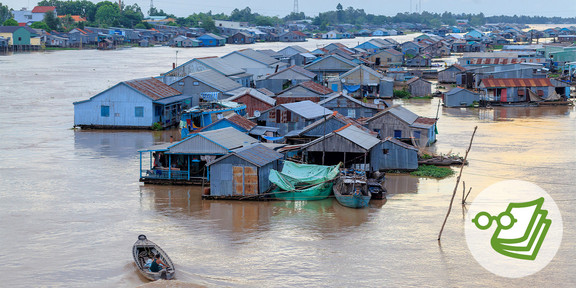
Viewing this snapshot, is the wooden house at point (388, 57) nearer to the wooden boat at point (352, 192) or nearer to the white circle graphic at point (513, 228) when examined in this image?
the white circle graphic at point (513, 228)

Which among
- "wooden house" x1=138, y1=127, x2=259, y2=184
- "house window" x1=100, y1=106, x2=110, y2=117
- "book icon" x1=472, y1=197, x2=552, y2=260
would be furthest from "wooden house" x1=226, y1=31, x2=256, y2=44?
"book icon" x1=472, y1=197, x2=552, y2=260

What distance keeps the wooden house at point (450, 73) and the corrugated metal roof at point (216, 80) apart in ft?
53.1

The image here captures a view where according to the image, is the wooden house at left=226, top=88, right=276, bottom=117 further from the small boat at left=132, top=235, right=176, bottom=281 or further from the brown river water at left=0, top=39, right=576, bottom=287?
the small boat at left=132, top=235, right=176, bottom=281

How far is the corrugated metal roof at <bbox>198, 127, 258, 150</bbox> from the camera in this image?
16.7 meters

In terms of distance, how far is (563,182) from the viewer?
56.2 ft

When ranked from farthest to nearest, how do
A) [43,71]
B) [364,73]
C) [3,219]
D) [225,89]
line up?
[43,71]
[364,73]
[225,89]
[3,219]

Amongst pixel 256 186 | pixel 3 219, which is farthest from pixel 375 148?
pixel 3 219

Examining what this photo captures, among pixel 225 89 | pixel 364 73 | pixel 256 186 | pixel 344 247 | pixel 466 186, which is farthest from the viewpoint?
pixel 364 73

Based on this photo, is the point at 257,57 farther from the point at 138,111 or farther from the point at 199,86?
the point at 138,111

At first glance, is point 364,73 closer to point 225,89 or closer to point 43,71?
point 225,89

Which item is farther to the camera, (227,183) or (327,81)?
(327,81)

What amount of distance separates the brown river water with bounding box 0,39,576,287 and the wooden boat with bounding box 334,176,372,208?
22cm

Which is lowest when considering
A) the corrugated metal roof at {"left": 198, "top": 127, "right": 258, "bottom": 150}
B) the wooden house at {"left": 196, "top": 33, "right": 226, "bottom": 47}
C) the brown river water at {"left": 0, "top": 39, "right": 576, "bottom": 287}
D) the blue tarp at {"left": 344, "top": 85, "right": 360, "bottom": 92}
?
the brown river water at {"left": 0, "top": 39, "right": 576, "bottom": 287}

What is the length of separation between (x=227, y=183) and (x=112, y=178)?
3.76 m
